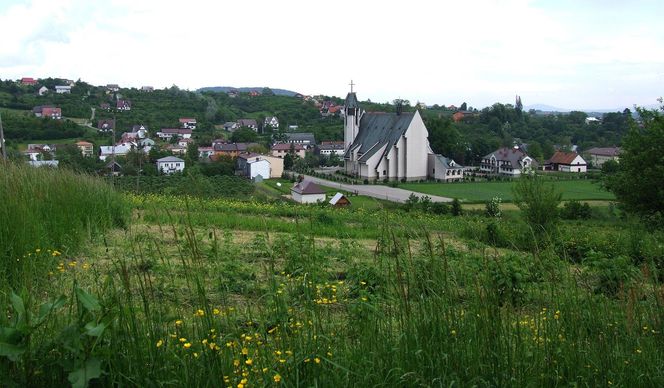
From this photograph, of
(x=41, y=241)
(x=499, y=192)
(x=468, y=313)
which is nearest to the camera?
(x=468, y=313)

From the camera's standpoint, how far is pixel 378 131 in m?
63.4

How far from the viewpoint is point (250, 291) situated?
499 cm

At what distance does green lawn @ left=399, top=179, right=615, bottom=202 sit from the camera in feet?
143

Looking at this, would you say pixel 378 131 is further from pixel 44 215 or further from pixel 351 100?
pixel 44 215

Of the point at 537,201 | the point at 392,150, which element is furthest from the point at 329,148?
the point at 537,201

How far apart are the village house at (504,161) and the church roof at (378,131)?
14.3 metres

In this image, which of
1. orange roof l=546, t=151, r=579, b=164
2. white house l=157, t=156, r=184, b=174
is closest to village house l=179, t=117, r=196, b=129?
white house l=157, t=156, r=184, b=174

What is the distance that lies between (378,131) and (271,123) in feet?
140

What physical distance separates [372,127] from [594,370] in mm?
62065

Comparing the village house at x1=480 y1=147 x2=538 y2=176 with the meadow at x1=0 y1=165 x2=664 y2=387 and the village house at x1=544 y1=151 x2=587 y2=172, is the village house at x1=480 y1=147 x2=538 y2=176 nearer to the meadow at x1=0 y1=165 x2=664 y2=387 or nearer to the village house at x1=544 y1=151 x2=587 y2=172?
the village house at x1=544 y1=151 x2=587 y2=172

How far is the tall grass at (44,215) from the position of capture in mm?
4754

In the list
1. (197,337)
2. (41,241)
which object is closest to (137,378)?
(197,337)

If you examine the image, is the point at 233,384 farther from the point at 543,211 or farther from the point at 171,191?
the point at 171,191

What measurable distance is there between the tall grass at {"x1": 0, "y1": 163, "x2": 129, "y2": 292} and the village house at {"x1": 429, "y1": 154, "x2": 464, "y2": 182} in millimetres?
53783
